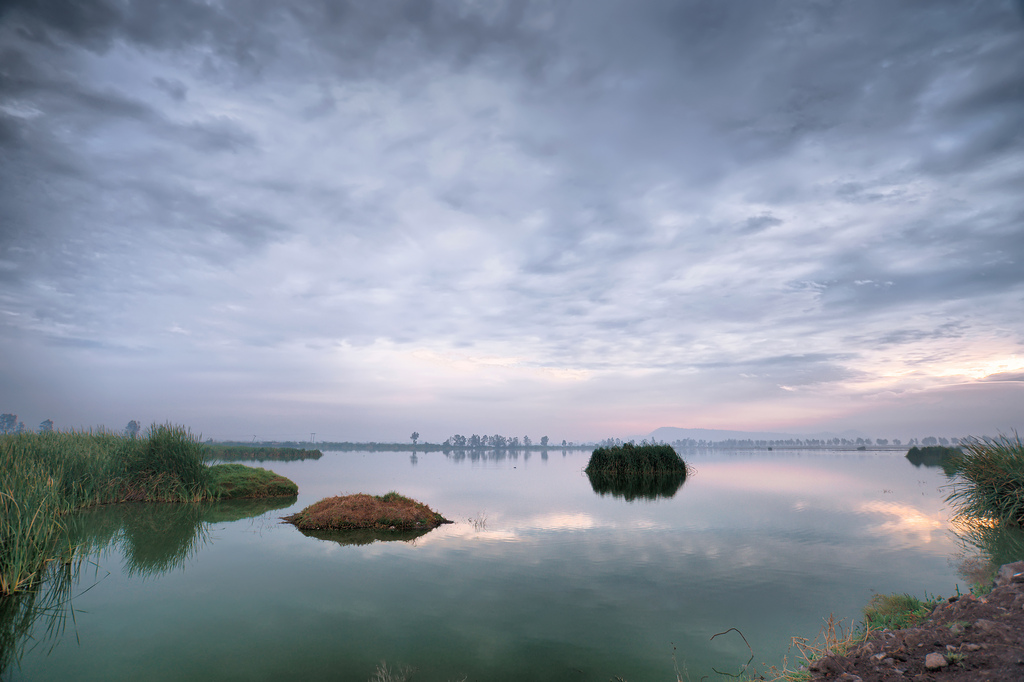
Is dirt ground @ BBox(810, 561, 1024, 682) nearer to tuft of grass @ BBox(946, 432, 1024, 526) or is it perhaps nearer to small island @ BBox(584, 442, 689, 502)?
tuft of grass @ BBox(946, 432, 1024, 526)

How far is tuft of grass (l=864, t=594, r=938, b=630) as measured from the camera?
24.4 ft

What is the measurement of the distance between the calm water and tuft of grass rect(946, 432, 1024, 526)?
63.9 inches

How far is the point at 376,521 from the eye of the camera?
55.7 ft

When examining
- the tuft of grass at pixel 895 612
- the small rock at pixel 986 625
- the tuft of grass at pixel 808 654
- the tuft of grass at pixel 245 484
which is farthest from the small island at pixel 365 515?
the small rock at pixel 986 625

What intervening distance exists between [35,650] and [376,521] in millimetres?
10344

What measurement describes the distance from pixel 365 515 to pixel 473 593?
333 inches

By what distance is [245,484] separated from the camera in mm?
24156

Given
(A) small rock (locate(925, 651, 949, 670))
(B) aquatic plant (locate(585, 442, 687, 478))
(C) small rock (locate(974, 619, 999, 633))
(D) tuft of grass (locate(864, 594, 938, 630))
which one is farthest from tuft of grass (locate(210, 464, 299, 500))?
(B) aquatic plant (locate(585, 442, 687, 478))

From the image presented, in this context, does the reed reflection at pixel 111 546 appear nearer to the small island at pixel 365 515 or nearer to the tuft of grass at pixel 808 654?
the small island at pixel 365 515

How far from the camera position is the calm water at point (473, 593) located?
22.7 feet

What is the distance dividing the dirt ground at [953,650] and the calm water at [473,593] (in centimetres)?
154

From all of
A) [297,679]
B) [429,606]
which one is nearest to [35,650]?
[297,679]

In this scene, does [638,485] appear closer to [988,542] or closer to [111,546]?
[988,542]

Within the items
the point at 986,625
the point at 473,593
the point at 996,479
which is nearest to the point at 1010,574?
the point at 986,625
